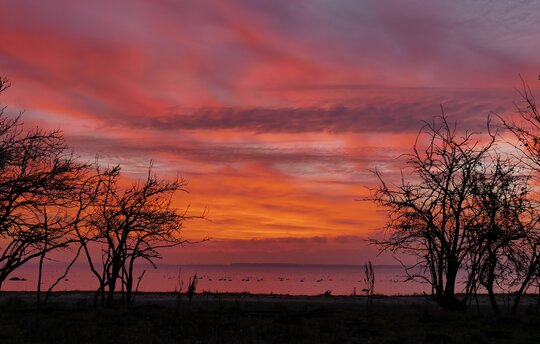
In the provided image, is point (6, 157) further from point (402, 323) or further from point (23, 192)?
point (402, 323)

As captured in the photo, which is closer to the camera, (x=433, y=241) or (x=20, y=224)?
(x=20, y=224)

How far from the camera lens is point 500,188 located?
2386 cm

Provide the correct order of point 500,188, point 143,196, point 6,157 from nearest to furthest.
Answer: point 6,157 < point 500,188 < point 143,196

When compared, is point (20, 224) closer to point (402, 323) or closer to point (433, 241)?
point (402, 323)

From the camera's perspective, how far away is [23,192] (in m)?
18.2

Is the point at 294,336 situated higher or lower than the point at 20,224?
lower

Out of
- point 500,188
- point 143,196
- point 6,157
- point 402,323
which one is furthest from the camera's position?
point 143,196

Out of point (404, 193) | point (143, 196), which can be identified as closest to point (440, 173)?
point (404, 193)

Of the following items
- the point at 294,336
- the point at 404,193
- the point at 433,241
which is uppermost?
the point at 404,193

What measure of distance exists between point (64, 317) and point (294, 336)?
971 cm

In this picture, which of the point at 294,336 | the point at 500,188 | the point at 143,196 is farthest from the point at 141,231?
the point at 500,188

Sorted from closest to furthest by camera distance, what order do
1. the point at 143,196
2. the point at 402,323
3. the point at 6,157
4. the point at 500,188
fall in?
the point at 6,157
the point at 402,323
the point at 500,188
the point at 143,196

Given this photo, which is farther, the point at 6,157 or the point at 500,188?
the point at 500,188

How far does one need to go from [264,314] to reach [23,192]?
473 inches
